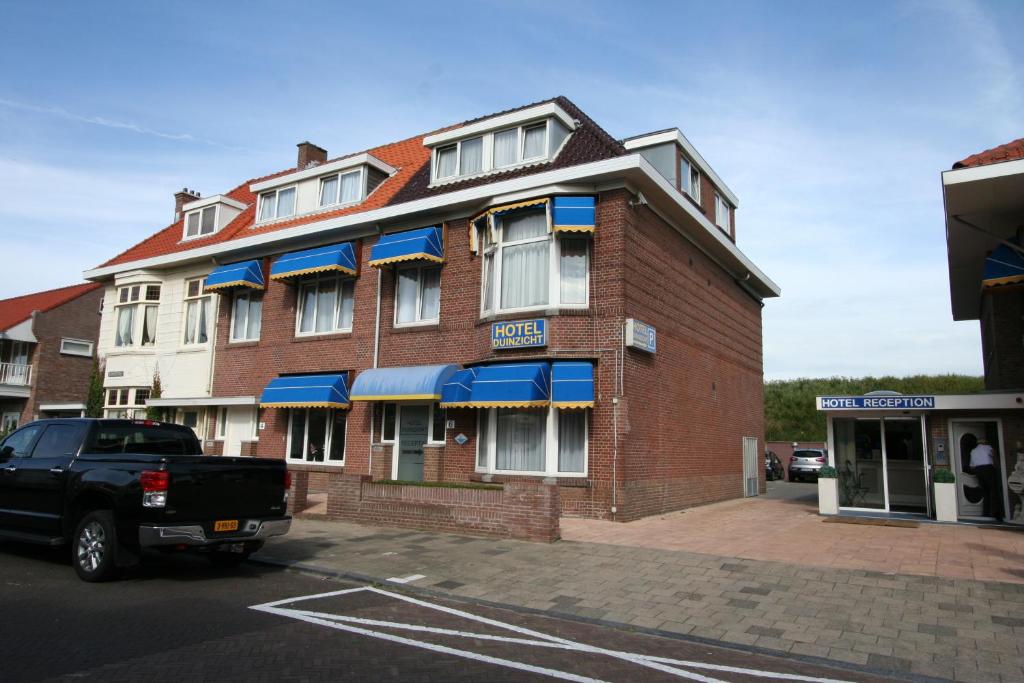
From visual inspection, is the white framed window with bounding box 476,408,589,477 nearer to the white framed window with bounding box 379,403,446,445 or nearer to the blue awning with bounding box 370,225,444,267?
the white framed window with bounding box 379,403,446,445

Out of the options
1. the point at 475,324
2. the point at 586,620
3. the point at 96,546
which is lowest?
the point at 586,620

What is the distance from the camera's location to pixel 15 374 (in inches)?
1441

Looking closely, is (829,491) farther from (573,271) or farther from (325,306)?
(325,306)

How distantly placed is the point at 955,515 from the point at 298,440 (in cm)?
1649

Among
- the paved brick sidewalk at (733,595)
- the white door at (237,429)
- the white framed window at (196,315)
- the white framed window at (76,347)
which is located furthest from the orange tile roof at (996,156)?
the white framed window at (76,347)

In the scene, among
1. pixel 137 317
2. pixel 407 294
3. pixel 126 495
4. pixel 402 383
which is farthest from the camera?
pixel 137 317

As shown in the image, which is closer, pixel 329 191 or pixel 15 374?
pixel 329 191

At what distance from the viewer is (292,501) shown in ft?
50.5

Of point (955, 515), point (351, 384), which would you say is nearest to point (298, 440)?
point (351, 384)

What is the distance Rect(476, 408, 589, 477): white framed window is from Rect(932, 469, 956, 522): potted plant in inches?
286

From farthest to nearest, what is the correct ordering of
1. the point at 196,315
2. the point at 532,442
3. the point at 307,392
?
the point at 196,315 → the point at 307,392 → the point at 532,442

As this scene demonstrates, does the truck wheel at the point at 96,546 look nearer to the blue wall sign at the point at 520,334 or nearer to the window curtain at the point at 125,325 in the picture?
the blue wall sign at the point at 520,334

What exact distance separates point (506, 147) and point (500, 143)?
0.75ft

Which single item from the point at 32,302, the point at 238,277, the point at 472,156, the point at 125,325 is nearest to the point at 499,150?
the point at 472,156
